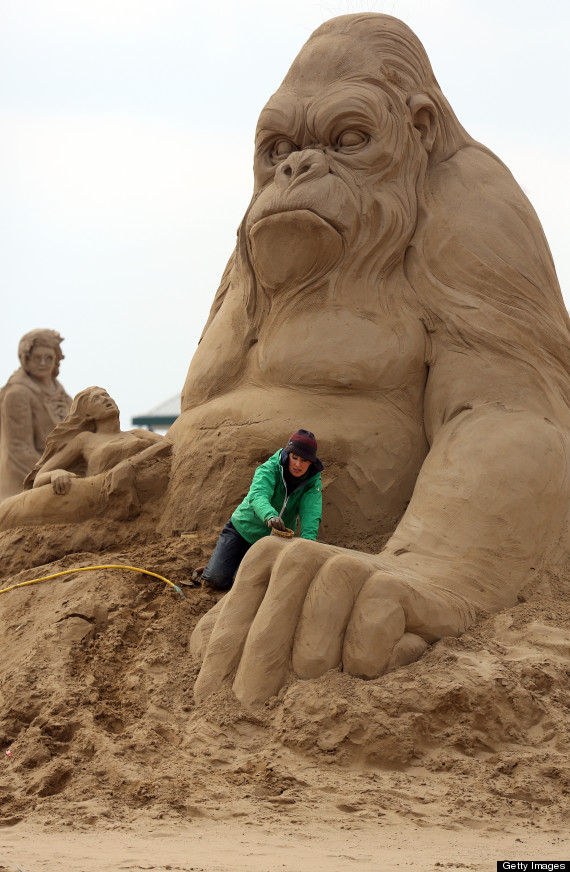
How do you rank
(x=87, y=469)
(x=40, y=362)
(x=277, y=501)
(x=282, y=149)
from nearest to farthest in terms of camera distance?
(x=277, y=501)
(x=282, y=149)
(x=87, y=469)
(x=40, y=362)

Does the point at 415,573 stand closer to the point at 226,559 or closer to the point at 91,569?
the point at 226,559

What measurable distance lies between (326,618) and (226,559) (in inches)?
35.2

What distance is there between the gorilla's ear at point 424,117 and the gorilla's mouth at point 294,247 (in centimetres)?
67

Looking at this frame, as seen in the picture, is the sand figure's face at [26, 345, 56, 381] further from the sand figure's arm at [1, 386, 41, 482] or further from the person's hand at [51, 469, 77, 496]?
the person's hand at [51, 469, 77, 496]

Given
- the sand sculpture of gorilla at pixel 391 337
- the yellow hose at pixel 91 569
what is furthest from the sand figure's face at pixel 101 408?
the yellow hose at pixel 91 569

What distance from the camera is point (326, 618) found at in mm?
4707

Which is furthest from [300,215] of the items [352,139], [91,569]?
[91,569]

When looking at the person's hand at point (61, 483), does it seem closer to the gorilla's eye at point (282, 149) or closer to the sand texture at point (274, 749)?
the sand texture at point (274, 749)

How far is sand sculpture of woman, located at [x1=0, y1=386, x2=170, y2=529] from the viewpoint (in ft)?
19.8

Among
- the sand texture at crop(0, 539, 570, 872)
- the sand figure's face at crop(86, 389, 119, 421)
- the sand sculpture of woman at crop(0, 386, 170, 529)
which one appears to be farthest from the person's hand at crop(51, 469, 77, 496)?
the sand texture at crop(0, 539, 570, 872)

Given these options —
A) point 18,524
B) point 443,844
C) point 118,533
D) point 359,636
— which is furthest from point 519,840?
point 18,524

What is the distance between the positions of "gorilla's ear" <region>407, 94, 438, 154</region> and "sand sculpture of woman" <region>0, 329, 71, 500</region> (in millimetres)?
5946

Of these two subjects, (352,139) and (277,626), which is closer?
(277,626)

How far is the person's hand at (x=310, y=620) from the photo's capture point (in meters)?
4.69
